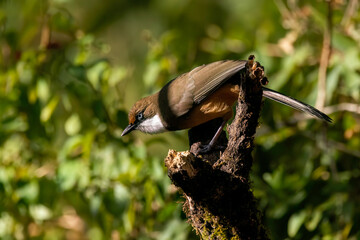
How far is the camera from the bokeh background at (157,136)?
435 cm

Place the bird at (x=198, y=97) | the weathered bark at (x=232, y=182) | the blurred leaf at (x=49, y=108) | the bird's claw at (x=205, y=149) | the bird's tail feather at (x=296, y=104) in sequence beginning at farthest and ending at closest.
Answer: the blurred leaf at (x=49, y=108) < the bird at (x=198, y=97) < the bird's tail feather at (x=296, y=104) < the bird's claw at (x=205, y=149) < the weathered bark at (x=232, y=182)

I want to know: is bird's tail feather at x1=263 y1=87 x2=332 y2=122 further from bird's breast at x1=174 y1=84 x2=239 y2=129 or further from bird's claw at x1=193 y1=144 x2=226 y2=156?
bird's claw at x1=193 y1=144 x2=226 y2=156

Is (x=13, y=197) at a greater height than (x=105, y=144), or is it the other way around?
(x=105, y=144)

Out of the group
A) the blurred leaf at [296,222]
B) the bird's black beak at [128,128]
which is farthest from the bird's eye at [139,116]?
the blurred leaf at [296,222]

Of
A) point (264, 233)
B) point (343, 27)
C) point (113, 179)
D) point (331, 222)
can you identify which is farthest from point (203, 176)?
point (343, 27)

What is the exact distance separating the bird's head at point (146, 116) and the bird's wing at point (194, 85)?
0.25 metres

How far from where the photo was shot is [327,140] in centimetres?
468

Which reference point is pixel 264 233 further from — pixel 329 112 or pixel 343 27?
pixel 343 27

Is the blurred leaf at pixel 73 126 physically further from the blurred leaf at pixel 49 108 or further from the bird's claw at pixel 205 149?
the bird's claw at pixel 205 149

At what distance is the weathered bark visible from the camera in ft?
9.75

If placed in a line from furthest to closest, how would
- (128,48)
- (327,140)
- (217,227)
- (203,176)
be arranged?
(128,48) < (327,140) < (217,227) < (203,176)

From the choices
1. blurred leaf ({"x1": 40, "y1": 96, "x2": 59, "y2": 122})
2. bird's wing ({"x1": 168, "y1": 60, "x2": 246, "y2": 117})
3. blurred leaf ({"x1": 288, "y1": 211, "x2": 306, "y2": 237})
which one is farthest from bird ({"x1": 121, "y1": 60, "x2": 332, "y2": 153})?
blurred leaf ({"x1": 288, "y1": 211, "x2": 306, "y2": 237})

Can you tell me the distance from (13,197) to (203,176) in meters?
2.34

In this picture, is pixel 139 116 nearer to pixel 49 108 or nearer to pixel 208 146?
pixel 49 108
